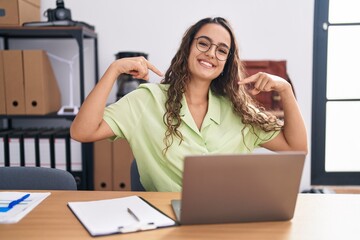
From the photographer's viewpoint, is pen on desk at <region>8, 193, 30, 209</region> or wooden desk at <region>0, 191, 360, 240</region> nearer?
wooden desk at <region>0, 191, 360, 240</region>

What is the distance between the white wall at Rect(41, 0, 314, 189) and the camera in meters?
2.85

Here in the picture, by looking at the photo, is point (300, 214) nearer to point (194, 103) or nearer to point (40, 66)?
point (194, 103)

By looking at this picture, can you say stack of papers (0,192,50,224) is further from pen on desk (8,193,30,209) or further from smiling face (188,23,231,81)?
smiling face (188,23,231,81)

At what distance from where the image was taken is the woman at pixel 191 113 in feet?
4.79

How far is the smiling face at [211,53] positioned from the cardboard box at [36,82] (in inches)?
51.2

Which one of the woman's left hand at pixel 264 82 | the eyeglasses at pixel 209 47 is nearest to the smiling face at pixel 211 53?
the eyeglasses at pixel 209 47

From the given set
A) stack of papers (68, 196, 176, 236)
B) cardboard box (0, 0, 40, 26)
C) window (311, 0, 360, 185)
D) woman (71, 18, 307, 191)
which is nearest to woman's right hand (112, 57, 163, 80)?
woman (71, 18, 307, 191)

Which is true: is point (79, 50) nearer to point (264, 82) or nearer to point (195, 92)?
point (195, 92)

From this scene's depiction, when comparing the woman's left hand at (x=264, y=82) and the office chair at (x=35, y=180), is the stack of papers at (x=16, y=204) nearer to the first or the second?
the office chair at (x=35, y=180)

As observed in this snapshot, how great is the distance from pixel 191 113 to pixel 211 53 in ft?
0.82

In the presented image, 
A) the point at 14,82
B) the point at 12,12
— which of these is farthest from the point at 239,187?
the point at 12,12

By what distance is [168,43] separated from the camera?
2887 mm

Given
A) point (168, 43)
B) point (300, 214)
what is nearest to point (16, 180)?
point (300, 214)

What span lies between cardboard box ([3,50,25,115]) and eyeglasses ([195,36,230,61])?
1.41 m
